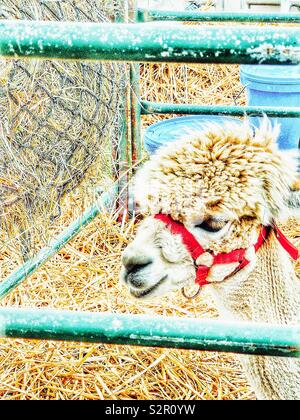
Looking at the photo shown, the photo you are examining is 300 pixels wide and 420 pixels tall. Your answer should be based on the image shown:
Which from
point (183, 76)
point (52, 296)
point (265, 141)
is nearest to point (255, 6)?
point (183, 76)

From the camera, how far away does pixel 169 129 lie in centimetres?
295

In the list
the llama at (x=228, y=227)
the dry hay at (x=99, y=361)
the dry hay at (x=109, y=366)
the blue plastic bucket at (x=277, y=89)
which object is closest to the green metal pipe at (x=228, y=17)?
the blue plastic bucket at (x=277, y=89)

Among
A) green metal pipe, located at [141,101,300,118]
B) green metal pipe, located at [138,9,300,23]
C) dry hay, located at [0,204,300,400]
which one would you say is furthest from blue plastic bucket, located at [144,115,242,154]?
dry hay, located at [0,204,300,400]

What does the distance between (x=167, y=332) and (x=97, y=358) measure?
5.18 feet

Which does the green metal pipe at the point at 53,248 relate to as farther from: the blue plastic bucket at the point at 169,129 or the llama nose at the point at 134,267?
the llama nose at the point at 134,267

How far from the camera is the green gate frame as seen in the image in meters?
0.82

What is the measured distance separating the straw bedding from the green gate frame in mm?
1418

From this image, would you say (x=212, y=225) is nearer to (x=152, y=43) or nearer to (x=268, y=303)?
(x=268, y=303)

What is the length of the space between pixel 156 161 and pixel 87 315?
83 cm

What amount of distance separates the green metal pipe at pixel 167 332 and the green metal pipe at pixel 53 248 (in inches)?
43.5

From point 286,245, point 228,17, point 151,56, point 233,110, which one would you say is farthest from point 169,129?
point 151,56

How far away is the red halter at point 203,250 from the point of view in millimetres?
1586

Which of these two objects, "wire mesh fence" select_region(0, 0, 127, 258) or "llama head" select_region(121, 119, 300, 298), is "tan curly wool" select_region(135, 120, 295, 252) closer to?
"llama head" select_region(121, 119, 300, 298)

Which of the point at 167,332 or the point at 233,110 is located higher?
the point at 167,332
